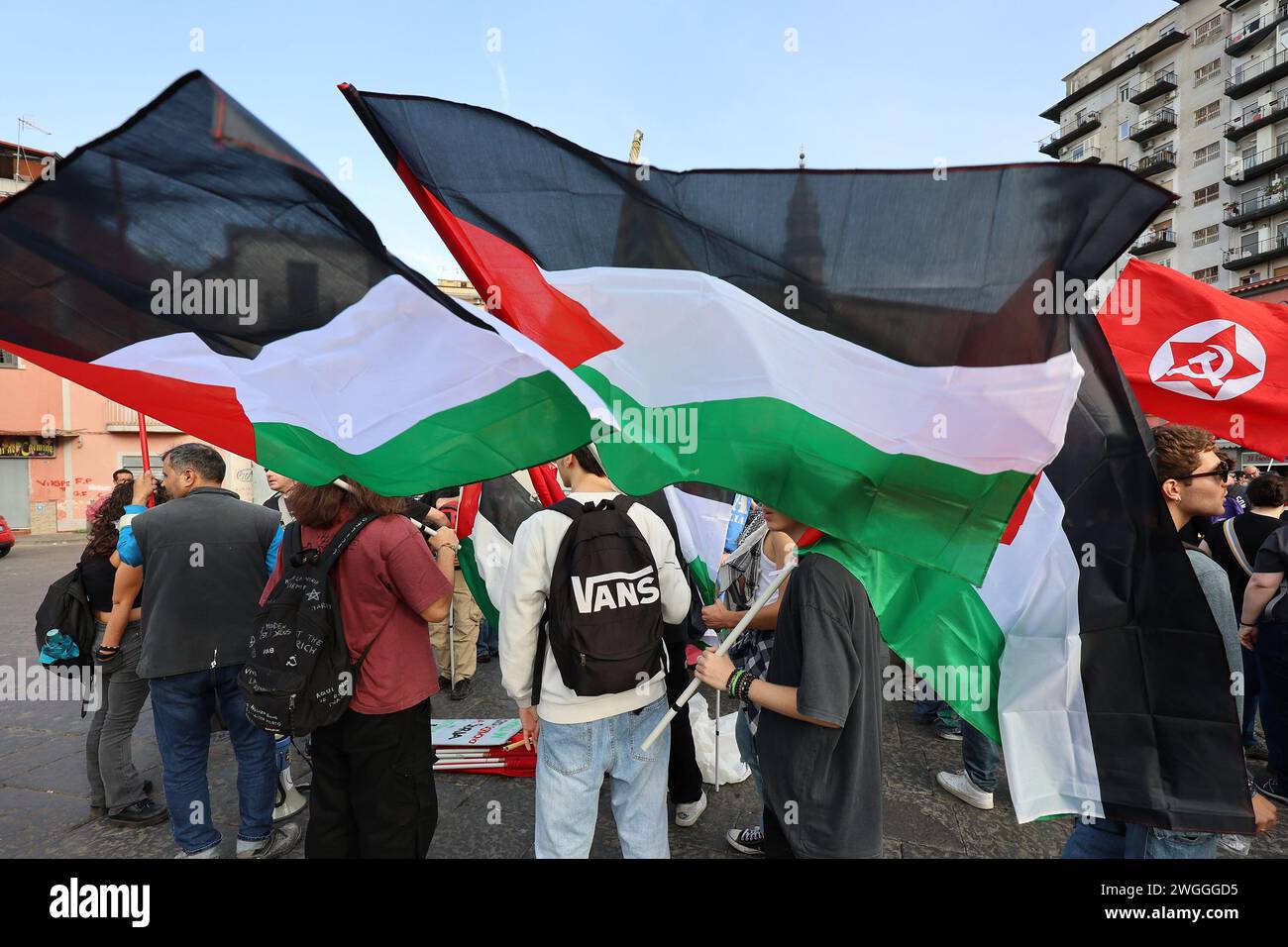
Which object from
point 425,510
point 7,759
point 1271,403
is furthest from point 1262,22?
point 7,759

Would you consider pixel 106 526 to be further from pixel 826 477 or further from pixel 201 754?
pixel 826 477

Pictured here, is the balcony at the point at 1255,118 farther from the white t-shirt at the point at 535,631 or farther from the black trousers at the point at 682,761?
the white t-shirt at the point at 535,631

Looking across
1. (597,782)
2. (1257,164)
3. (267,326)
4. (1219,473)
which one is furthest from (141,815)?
(1257,164)

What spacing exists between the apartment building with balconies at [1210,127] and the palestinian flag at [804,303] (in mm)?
42005

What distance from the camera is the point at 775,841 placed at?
7.84 ft

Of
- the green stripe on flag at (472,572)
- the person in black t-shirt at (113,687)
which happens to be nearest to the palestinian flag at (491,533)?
the green stripe on flag at (472,572)

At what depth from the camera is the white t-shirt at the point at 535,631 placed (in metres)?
2.36

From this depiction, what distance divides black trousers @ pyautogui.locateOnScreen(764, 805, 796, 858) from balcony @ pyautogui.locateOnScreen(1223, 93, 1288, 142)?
168 ft

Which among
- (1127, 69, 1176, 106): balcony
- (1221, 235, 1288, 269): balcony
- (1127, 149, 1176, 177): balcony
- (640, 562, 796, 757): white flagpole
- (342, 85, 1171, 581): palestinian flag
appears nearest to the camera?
(342, 85, 1171, 581): palestinian flag

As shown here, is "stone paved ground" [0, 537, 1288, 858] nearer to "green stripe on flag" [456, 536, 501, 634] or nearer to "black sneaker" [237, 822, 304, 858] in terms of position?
"black sneaker" [237, 822, 304, 858]

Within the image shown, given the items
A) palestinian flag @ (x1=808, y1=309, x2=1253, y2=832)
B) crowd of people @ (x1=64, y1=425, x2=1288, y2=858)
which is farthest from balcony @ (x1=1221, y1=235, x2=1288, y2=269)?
palestinian flag @ (x1=808, y1=309, x2=1253, y2=832)

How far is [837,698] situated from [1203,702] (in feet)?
3.22

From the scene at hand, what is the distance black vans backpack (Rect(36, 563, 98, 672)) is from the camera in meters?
3.69

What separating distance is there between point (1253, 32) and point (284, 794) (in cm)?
5605
